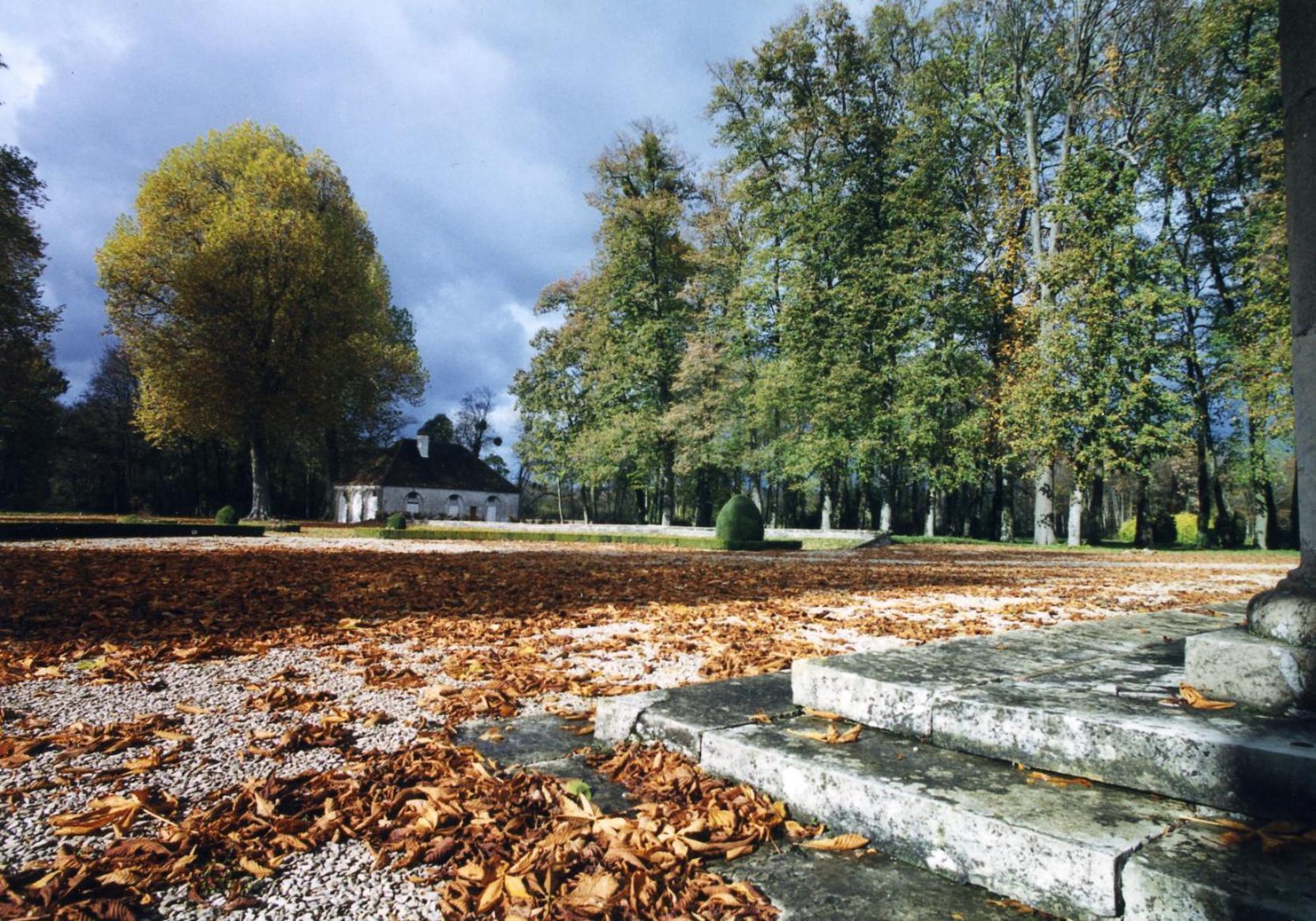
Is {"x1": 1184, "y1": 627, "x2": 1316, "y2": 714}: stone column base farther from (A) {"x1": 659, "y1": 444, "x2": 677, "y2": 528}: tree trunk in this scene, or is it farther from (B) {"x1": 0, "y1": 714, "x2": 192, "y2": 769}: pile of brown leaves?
(A) {"x1": 659, "y1": 444, "x2": 677, "y2": 528}: tree trunk

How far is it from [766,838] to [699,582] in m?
7.37

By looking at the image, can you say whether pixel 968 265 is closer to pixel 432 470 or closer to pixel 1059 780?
pixel 1059 780

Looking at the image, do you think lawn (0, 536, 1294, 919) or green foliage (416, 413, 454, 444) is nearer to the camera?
lawn (0, 536, 1294, 919)

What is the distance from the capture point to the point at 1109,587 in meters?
9.28

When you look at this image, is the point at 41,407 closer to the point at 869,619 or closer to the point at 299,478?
the point at 299,478

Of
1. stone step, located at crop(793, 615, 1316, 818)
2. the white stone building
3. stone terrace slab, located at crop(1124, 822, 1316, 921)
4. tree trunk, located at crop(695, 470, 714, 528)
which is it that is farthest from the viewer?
the white stone building

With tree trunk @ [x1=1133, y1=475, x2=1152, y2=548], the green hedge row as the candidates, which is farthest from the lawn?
tree trunk @ [x1=1133, y1=475, x2=1152, y2=548]

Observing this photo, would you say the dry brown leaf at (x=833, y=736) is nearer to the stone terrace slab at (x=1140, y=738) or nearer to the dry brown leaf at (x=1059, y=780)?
the stone terrace slab at (x=1140, y=738)

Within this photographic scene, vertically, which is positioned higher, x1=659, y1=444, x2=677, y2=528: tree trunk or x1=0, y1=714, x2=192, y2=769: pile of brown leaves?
x1=659, y1=444, x2=677, y2=528: tree trunk

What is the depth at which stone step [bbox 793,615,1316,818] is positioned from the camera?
5.60ft

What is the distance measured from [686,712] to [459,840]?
41.1 inches

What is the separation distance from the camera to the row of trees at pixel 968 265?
842 inches

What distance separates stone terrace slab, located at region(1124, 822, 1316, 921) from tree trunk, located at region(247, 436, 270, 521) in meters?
32.3

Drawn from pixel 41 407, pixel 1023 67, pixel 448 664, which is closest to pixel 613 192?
pixel 1023 67
